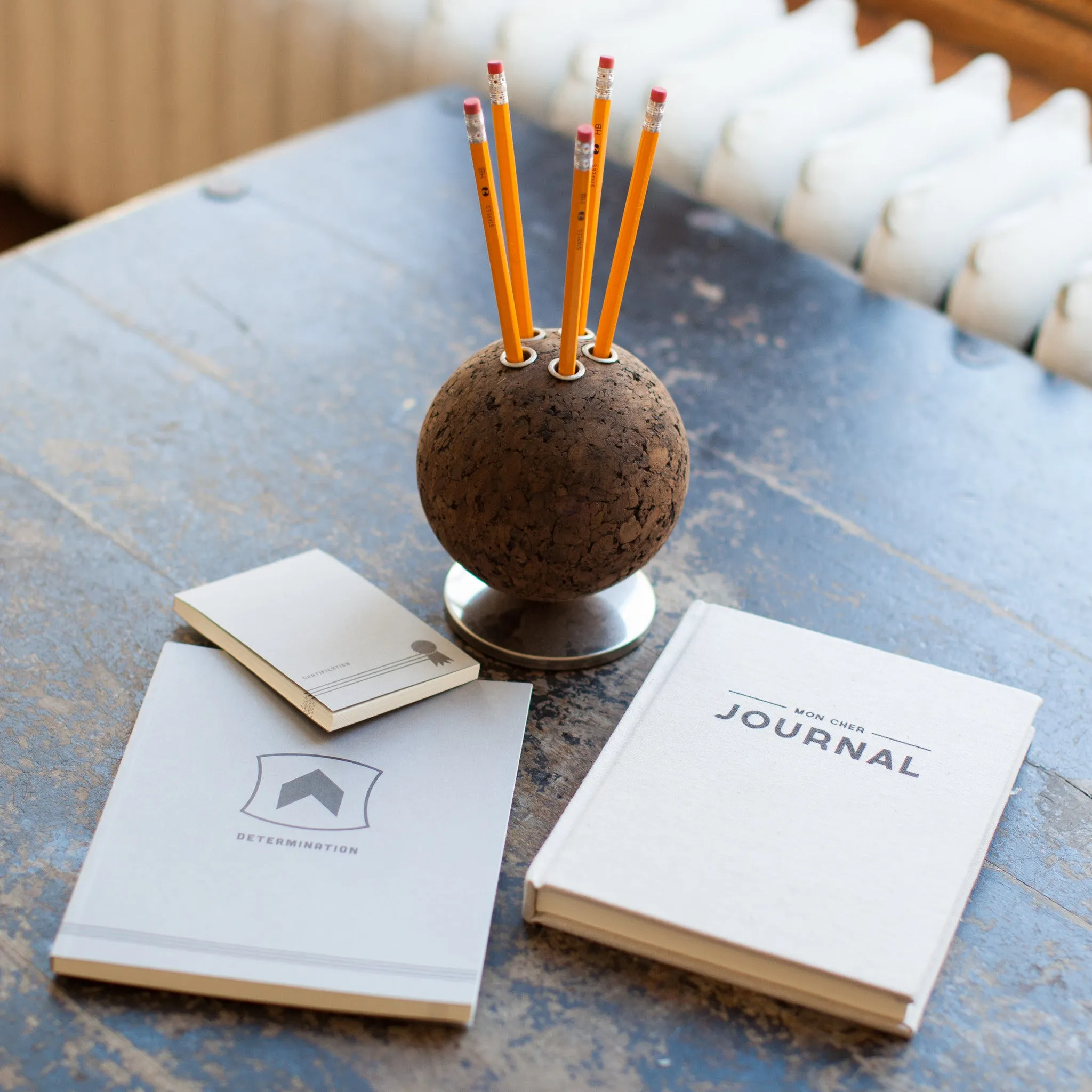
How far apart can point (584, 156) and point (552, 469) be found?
6.3 inches

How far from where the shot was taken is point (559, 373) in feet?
2.19

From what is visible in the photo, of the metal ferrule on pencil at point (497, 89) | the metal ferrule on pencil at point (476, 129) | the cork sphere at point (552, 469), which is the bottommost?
the cork sphere at point (552, 469)

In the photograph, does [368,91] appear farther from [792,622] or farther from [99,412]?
[792,622]

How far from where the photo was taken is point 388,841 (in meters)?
0.61

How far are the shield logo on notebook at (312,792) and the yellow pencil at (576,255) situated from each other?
245 mm

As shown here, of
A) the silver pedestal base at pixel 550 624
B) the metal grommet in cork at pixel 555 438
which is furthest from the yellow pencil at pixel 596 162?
the silver pedestal base at pixel 550 624

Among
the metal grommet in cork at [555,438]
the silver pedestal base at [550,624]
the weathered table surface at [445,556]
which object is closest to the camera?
the weathered table surface at [445,556]

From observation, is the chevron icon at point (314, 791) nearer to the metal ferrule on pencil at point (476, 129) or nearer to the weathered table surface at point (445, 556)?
the weathered table surface at point (445, 556)

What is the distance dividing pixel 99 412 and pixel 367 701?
1.41ft

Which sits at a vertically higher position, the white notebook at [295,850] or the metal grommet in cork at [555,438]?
the metal grommet in cork at [555,438]

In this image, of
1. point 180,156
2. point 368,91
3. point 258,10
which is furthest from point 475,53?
point 180,156

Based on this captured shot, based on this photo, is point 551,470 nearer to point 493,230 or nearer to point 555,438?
point 555,438

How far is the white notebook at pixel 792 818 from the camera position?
0.56 m

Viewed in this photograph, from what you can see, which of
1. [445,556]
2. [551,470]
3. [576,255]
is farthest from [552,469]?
[445,556]
